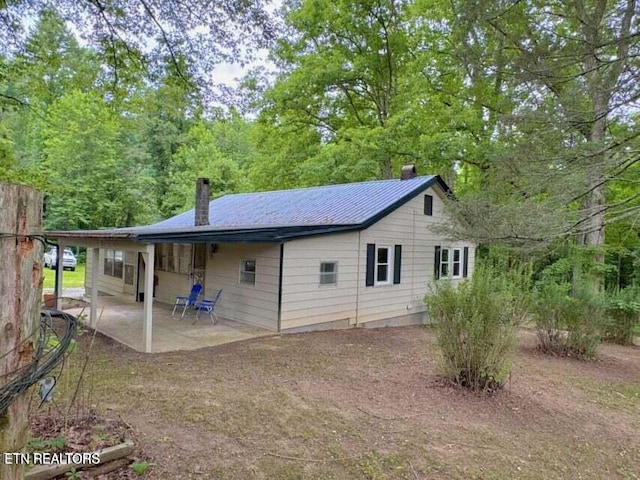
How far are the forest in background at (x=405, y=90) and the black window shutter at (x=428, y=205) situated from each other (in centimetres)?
135

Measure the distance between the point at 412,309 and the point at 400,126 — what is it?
739 centimetres

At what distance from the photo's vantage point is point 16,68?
298 inches

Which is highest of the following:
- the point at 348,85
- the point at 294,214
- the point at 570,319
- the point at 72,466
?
the point at 348,85

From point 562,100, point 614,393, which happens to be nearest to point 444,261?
point 562,100

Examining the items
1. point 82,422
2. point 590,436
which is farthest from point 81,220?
point 590,436

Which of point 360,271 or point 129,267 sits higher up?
point 360,271

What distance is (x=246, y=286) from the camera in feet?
30.7

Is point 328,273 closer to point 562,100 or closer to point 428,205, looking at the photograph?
point 428,205

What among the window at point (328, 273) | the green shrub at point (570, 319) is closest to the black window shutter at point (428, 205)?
the window at point (328, 273)

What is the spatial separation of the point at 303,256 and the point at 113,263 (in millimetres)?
8491

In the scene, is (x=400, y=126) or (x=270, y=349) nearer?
(x=270, y=349)

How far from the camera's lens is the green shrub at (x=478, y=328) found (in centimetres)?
491

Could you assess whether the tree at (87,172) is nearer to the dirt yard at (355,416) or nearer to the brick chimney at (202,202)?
the brick chimney at (202,202)

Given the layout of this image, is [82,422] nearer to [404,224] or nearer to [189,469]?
[189,469]
